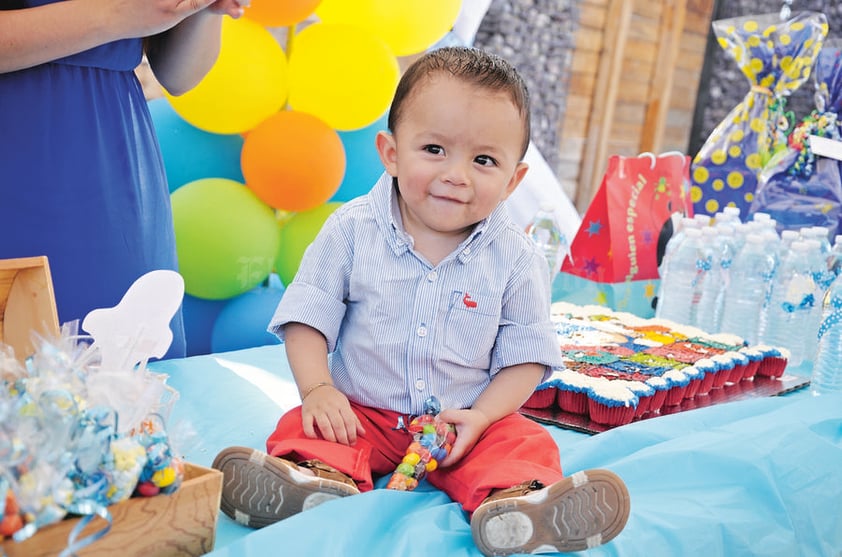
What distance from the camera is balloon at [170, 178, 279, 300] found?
87.4 inches

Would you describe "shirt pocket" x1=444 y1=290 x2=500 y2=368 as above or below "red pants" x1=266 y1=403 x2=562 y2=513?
above

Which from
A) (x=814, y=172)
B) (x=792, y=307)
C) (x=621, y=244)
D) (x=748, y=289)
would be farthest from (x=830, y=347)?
(x=814, y=172)

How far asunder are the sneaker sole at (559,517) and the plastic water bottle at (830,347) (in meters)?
1.08

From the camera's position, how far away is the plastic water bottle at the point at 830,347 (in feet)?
5.99

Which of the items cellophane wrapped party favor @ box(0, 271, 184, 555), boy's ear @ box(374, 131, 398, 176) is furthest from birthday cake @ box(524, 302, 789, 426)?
cellophane wrapped party favor @ box(0, 271, 184, 555)

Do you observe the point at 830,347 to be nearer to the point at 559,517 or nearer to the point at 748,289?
the point at 748,289

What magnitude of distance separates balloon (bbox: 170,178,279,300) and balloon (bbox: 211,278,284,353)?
5 cm

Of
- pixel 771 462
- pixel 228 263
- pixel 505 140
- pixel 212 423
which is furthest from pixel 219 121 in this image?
pixel 771 462

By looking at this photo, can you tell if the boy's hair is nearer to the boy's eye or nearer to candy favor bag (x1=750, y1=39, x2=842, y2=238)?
the boy's eye

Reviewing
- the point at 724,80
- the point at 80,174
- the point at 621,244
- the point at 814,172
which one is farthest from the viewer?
the point at 724,80

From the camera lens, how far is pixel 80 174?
145 cm

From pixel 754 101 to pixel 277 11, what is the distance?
63.3 inches

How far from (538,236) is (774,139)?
93 cm

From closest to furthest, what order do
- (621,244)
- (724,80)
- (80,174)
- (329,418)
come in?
(329,418), (80,174), (621,244), (724,80)
